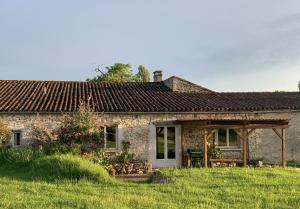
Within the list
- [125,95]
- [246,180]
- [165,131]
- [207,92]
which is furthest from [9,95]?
[246,180]

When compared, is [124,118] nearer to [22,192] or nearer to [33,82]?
[33,82]

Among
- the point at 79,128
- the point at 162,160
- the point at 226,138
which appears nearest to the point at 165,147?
the point at 162,160

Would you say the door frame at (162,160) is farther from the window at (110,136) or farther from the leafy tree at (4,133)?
the leafy tree at (4,133)

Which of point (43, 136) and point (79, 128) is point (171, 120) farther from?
point (43, 136)

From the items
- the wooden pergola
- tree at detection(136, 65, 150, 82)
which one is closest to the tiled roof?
the wooden pergola

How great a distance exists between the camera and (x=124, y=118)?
2520cm

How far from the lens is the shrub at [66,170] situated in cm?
1748

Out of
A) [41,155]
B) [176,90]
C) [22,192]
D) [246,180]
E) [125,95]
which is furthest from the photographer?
[176,90]

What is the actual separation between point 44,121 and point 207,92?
10.9 metres

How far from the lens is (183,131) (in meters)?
25.9

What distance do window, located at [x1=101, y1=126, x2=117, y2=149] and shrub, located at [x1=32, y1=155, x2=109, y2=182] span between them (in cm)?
557

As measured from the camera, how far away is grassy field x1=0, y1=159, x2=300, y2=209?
13.0 metres

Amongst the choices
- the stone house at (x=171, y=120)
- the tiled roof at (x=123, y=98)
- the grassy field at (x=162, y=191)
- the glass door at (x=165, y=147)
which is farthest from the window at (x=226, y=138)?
the grassy field at (x=162, y=191)

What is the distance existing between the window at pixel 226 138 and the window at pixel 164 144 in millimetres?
2539
